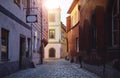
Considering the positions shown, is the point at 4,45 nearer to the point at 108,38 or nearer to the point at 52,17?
the point at 108,38

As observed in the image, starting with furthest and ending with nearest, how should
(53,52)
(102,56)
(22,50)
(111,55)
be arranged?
(53,52), (22,50), (102,56), (111,55)

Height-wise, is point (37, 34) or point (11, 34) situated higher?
point (37, 34)

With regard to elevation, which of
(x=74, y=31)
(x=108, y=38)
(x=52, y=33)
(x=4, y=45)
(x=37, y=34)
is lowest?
(x=4, y=45)

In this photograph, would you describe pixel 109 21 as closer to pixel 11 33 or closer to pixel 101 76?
pixel 101 76

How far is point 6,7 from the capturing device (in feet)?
53.7

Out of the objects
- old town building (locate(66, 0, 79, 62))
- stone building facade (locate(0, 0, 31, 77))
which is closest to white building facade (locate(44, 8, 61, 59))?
old town building (locate(66, 0, 79, 62))

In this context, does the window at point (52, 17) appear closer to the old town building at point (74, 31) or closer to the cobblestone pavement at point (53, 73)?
the old town building at point (74, 31)

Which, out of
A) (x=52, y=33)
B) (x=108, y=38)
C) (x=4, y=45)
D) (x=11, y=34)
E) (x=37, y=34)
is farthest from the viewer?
(x=52, y=33)

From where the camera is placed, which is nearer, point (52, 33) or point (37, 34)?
point (37, 34)

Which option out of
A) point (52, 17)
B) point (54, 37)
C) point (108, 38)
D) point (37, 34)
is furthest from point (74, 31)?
point (52, 17)

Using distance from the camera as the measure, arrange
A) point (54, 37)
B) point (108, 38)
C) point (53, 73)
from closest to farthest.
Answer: point (108, 38) < point (53, 73) < point (54, 37)

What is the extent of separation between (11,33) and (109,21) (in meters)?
5.92

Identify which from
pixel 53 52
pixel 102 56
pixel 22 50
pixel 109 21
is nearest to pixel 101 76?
pixel 102 56

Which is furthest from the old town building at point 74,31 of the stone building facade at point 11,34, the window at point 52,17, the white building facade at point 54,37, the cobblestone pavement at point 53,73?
the window at point 52,17
